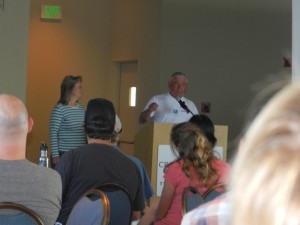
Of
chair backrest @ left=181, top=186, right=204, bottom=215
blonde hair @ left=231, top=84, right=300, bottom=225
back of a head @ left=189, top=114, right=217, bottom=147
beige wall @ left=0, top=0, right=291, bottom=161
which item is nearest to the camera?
blonde hair @ left=231, top=84, right=300, bottom=225

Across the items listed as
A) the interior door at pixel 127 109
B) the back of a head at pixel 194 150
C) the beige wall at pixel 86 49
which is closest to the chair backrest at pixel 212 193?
the back of a head at pixel 194 150

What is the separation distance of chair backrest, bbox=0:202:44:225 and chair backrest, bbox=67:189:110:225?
362 millimetres

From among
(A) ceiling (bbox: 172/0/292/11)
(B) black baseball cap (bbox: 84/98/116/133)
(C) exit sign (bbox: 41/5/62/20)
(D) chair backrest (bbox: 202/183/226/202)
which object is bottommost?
(D) chair backrest (bbox: 202/183/226/202)

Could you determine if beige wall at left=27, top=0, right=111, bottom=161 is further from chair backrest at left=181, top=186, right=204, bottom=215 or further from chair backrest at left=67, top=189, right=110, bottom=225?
chair backrest at left=67, top=189, right=110, bottom=225

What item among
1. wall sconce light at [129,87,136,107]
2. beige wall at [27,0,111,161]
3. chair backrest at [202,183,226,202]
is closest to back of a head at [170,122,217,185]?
chair backrest at [202,183,226,202]

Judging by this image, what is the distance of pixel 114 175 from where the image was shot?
269cm

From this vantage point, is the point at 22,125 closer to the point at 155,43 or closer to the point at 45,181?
the point at 45,181

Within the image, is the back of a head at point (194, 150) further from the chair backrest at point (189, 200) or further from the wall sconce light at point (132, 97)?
the wall sconce light at point (132, 97)

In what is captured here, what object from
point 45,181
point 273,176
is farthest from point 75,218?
point 273,176

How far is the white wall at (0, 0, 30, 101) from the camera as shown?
5.61 meters

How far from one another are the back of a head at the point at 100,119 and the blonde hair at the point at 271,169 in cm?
225

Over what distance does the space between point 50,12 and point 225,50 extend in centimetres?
259

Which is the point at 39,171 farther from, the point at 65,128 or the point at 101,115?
the point at 65,128

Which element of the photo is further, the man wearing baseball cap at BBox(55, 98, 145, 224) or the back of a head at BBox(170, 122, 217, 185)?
the back of a head at BBox(170, 122, 217, 185)
